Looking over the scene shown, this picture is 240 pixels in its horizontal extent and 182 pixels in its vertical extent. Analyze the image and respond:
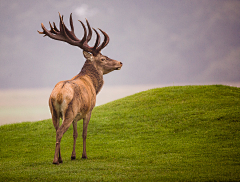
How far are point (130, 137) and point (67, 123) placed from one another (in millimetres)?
8539

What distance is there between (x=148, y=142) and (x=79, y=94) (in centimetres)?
718

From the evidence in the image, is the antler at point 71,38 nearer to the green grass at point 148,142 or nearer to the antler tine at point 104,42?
the antler tine at point 104,42

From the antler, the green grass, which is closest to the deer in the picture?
the antler

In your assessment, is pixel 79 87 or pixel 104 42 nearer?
pixel 79 87

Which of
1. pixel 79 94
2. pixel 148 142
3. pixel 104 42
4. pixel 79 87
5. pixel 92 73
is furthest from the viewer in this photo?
pixel 148 142

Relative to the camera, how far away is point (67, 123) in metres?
9.07

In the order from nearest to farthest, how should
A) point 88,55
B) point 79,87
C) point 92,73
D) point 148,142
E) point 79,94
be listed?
1. point 79,94
2. point 79,87
3. point 88,55
4. point 92,73
5. point 148,142

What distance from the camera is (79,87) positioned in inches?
394

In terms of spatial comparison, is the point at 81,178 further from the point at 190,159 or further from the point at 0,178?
the point at 190,159

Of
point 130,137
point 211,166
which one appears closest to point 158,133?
point 130,137

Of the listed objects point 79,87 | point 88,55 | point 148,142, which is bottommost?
point 148,142

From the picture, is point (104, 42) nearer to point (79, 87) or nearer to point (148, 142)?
point (79, 87)

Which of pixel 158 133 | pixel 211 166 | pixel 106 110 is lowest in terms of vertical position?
pixel 211 166

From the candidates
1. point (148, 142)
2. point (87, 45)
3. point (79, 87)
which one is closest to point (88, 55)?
point (87, 45)
